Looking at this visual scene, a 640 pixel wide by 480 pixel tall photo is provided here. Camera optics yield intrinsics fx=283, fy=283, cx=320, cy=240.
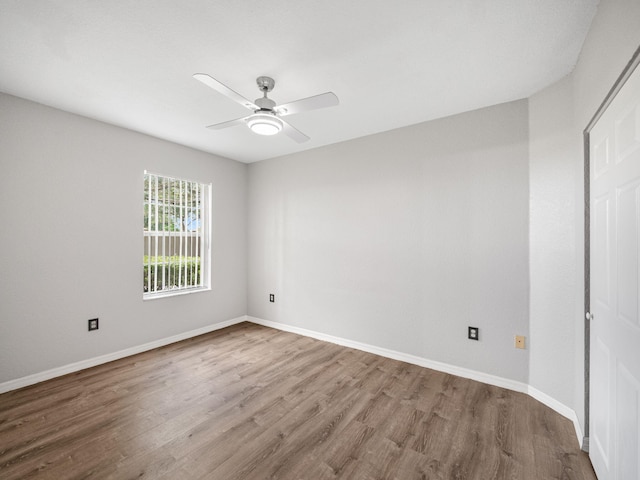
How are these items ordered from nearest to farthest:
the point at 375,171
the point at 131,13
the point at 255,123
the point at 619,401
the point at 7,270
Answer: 1. the point at 619,401
2. the point at 131,13
3. the point at 255,123
4. the point at 7,270
5. the point at 375,171

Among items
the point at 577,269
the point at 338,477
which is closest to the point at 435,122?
the point at 577,269

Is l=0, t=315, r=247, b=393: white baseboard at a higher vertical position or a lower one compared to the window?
lower

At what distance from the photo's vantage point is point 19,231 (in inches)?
98.6

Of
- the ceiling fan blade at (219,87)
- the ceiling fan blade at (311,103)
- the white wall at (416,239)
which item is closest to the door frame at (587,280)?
the white wall at (416,239)

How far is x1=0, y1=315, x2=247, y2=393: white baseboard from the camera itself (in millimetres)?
2486

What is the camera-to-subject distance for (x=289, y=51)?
1.87m

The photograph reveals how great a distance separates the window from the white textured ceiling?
110cm

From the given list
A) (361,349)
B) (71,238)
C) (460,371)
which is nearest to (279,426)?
(361,349)

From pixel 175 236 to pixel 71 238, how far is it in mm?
1111

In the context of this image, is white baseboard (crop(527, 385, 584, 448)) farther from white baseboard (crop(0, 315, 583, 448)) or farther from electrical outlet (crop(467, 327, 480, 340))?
electrical outlet (crop(467, 327, 480, 340))

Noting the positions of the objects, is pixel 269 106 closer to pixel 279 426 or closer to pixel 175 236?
pixel 279 426

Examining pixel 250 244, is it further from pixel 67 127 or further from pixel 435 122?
pixel 435 122

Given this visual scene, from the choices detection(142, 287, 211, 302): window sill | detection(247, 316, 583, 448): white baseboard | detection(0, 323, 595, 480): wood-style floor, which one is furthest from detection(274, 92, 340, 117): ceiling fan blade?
detection(142, 287, 211, 302): window sill

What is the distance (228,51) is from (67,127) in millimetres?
2076
